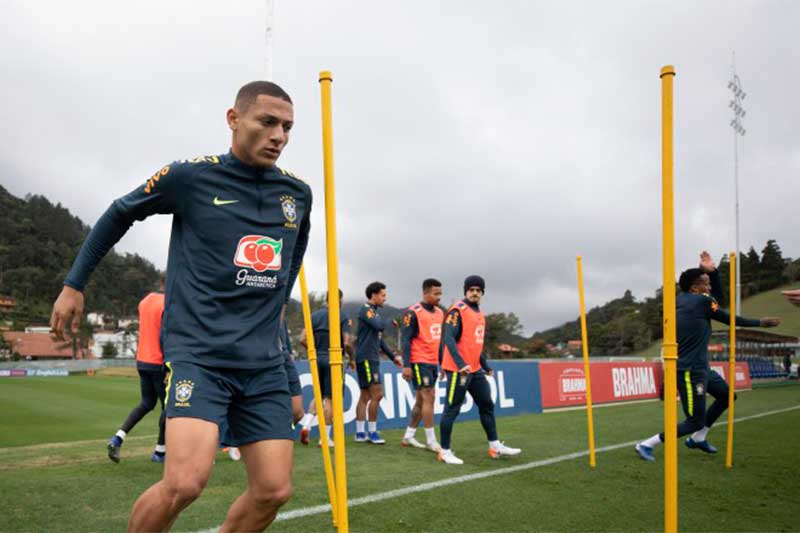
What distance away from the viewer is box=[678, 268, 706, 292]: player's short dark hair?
25.7 feet

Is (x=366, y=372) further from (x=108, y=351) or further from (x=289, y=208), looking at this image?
(x=108, y=351)

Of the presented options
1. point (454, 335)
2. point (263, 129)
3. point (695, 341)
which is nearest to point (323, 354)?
point (454, 335)

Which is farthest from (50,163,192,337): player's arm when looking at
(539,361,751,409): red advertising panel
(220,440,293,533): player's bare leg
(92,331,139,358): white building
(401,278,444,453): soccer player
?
(92,331,139,358): white building

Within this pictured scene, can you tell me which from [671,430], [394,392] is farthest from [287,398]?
[394,392]

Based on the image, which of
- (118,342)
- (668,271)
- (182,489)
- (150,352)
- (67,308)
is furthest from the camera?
(118,342)

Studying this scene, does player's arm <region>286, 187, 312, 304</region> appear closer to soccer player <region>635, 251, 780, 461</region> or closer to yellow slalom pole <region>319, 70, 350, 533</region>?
yellow slalom pole <region>319, 70, 350, 533</region>

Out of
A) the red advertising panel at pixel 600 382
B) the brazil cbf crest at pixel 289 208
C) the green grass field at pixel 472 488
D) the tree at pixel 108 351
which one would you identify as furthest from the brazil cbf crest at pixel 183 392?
the tree at pixel 108 351

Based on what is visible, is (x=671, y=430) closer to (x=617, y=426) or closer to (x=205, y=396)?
(x=205, y=396)

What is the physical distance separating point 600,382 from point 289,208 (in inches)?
683

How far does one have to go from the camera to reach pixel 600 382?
60.6 feet

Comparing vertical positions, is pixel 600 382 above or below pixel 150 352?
below

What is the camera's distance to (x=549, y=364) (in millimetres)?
16531

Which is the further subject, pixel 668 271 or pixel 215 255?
pixel 668 271

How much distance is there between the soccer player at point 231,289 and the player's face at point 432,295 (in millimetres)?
6684
